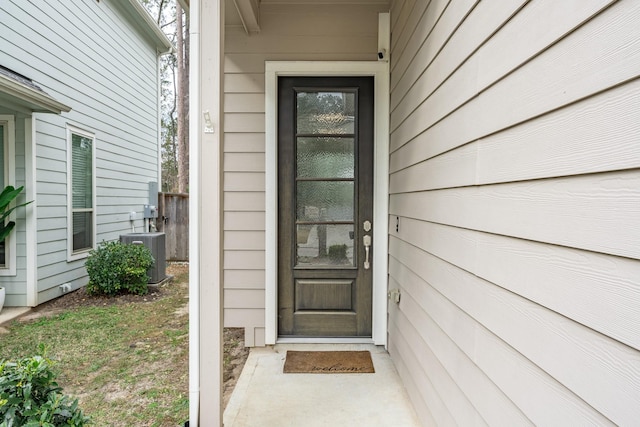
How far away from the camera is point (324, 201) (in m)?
2.85

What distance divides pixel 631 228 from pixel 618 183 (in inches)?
3.3

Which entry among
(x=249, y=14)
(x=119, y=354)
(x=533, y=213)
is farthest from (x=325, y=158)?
(x=119, y=354)

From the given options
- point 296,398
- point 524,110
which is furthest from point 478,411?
point 296,398

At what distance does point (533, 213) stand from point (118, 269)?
16.1 feet

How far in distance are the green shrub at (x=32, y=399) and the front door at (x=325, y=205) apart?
172cm

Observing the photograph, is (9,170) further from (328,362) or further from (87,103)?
(328,362)

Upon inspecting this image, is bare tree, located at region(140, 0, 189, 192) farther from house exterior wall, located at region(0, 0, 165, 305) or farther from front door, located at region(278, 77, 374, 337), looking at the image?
front door, located at region(278, 77, 374, 337)

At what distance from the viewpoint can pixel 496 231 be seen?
3.38 ft

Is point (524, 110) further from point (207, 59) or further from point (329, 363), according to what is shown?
point (329, 363)

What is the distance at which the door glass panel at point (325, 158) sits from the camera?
284cm

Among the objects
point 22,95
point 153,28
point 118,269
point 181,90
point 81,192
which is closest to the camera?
point 22,95

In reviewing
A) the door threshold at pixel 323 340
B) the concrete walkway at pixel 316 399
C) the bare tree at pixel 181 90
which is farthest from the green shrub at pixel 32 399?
the bare tree at pixel 181 90

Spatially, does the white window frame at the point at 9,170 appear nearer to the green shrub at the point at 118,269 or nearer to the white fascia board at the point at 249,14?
the green shrub at the point at 118,269

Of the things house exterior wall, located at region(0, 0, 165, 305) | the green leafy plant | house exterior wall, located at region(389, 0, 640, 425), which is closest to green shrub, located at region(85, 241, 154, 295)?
house exterior wall, located at region(0, 0, 165, 305)
